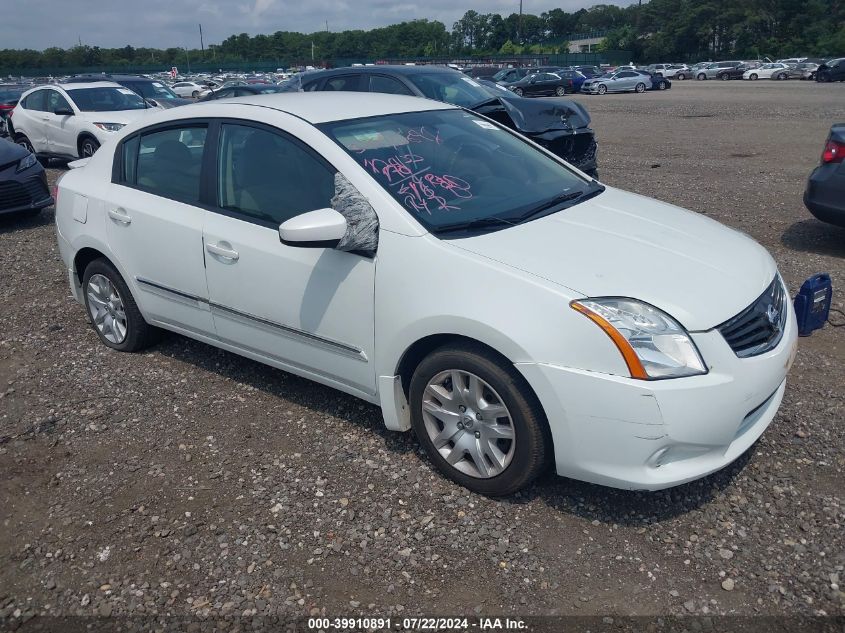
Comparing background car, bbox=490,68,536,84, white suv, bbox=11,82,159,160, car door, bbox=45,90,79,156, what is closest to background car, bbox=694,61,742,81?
background car, bbox=490,68,536,84

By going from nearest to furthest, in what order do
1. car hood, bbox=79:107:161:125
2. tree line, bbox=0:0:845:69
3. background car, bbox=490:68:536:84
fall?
car hood, bbox=79:107:161:125
background car, bbox=490:68:536:84
tree line, bbox=0:0:845:69

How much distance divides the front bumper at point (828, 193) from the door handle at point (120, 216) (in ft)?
19.3

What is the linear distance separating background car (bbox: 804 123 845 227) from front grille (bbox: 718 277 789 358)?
12.5ft

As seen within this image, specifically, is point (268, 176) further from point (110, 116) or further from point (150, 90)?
point (150, 90)

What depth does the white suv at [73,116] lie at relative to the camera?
13.0 meters

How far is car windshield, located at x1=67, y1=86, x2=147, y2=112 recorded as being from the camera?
1345 cm

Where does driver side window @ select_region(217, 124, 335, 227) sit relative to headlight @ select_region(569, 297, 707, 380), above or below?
above

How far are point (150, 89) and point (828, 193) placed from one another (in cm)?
1540

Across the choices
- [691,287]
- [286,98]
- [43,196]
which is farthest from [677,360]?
[43,196]

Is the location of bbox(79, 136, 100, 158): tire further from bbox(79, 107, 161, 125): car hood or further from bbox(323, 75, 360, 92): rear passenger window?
bbox(323, 75, 360, 92): rear passenger window

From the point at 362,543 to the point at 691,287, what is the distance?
1.77 meters

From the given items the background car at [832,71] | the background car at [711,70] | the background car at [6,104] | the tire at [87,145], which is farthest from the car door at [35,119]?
the background car at [711,70]

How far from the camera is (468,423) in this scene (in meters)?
3.32

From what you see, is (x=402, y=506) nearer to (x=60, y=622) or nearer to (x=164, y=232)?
(x=60, y=622)
